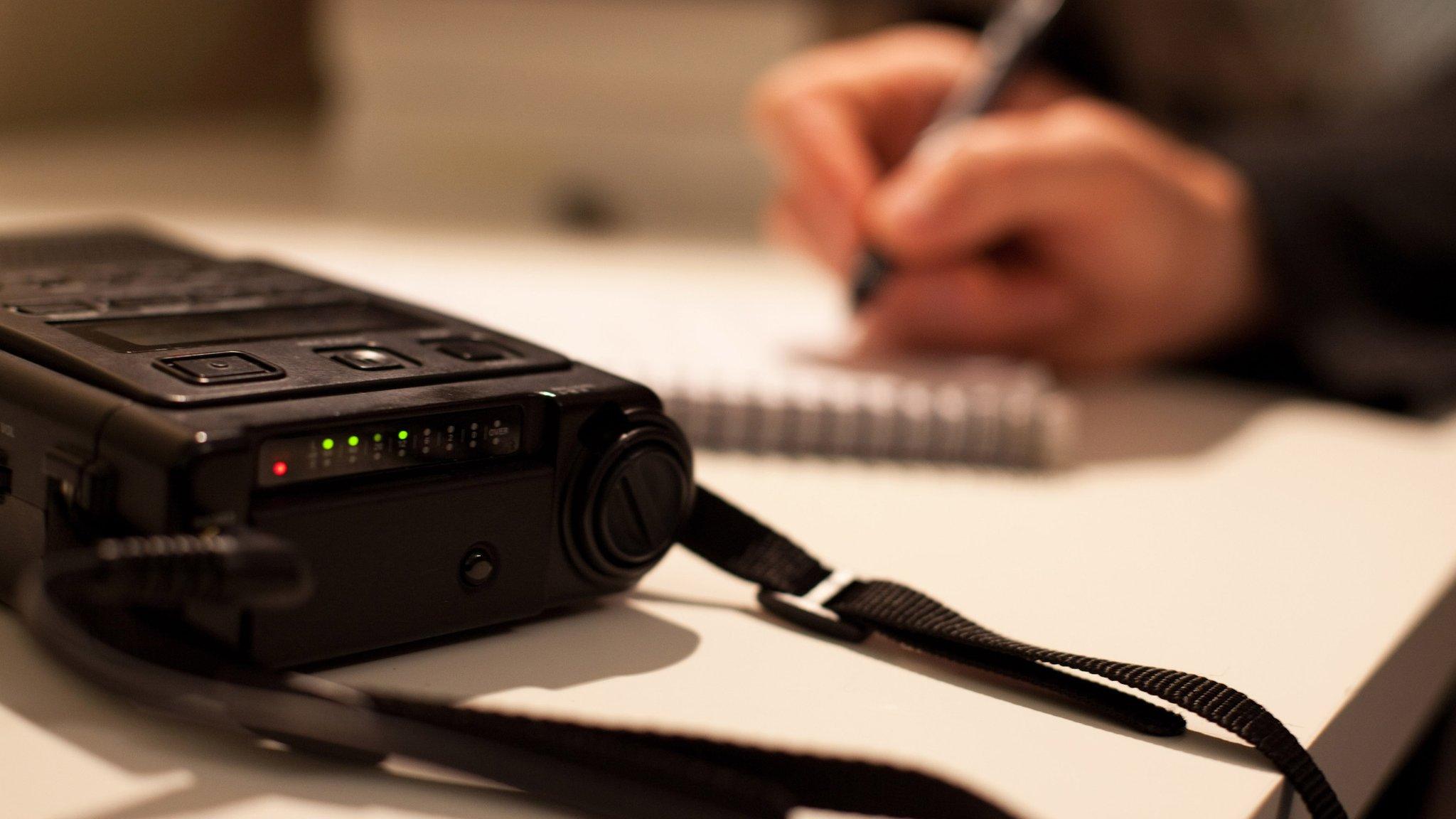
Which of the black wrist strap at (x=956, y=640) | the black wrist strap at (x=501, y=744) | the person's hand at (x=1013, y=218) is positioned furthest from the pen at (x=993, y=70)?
the black wrist strap at (x=501, y=744)

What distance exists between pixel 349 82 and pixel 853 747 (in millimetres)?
913

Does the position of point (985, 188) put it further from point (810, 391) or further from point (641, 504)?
point (641, 504)

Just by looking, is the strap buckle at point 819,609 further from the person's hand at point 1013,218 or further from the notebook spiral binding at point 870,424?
the person's hand at point 1013,218

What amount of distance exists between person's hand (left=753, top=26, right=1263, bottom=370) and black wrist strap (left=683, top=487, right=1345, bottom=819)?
0.29 meters

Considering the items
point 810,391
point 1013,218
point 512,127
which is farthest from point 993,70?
point 512,127

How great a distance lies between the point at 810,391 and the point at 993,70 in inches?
11.4

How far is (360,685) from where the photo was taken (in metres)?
0.31

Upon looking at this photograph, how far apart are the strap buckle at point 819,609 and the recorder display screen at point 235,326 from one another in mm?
Answer: 125

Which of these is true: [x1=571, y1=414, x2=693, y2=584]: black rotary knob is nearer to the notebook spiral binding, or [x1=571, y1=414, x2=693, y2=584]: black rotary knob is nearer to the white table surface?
the white table surface

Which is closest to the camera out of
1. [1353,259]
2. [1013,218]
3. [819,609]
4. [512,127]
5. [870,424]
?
[819,609]

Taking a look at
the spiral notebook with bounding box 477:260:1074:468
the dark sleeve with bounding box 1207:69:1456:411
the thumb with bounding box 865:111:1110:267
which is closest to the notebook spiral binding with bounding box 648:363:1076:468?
the spiral notebook with bounding box 477:260:1074:468

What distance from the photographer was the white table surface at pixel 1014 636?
0.93 ft

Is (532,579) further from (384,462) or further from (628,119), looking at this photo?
(628,119)

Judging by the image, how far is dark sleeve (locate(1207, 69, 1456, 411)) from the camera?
728 mm
